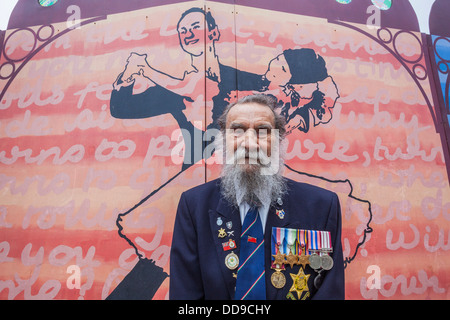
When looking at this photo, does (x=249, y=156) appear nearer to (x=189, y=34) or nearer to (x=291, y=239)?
(x=291, y=239)

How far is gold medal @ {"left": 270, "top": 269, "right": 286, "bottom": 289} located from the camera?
1.26 metres

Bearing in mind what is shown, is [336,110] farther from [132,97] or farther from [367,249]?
[132,97]

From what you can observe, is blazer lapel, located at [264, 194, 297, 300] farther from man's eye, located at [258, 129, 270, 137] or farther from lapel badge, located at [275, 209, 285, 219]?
man's eye, located at [258, 129, 270, 137]

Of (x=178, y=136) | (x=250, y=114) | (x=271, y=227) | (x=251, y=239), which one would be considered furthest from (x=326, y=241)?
(x=178, y=136)

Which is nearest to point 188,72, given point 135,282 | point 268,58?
point 268,58

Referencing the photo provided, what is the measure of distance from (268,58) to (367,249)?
1.49m

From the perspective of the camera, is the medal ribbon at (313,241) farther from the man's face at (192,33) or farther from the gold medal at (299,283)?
the man's face at (192,33)

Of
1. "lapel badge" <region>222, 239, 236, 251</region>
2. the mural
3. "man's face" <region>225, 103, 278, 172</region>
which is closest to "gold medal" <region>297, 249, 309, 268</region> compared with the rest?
"lapel badge" <region>222, 239, 236, 251</region>

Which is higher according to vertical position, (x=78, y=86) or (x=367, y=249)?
(x=78, y=86)

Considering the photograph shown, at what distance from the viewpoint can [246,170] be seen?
143cm

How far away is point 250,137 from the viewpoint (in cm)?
139

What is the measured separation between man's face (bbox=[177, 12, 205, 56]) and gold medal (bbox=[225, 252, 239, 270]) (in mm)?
1345

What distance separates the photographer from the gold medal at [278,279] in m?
1.26

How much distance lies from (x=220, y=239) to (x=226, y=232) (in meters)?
0.04
